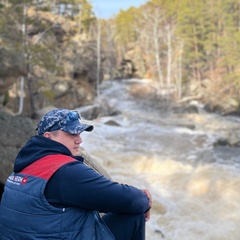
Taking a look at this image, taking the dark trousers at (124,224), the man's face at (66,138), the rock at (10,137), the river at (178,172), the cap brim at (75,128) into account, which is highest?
the cap brim at (75,128)

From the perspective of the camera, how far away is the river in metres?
5.64

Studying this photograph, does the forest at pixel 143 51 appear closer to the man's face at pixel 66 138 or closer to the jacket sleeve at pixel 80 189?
the man's face at pixel 66 138

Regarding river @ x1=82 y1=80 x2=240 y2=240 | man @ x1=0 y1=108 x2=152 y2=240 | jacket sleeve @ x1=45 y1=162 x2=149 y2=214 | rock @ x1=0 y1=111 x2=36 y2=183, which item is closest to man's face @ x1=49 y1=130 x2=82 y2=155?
man @ x1=0 y1=108 x2=152 y2=240

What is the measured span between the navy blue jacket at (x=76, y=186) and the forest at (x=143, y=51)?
1369cm

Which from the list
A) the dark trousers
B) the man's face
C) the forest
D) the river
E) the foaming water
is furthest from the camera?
the forest

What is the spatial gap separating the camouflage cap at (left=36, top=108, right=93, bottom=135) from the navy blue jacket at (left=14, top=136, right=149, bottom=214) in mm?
101

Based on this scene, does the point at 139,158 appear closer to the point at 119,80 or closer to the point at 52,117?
the point at 52,117

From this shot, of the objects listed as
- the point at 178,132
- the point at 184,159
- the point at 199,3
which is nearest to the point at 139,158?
the point at 184,159

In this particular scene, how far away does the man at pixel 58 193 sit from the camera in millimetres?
1689

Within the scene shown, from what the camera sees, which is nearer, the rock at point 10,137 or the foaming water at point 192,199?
the rock at point 10,137

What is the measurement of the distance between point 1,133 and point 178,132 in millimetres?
9923

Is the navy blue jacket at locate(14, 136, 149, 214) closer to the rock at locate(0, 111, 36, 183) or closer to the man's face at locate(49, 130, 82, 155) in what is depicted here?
the man's face at locate(49, 130, 82, 155)

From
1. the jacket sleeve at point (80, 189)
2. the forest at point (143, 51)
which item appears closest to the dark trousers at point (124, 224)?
the jacket sleeve at point (80, 189)

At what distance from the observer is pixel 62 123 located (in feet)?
6.36
